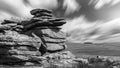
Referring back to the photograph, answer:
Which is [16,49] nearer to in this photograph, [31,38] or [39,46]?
[31,38]

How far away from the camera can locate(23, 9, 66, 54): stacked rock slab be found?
38594 millimetres

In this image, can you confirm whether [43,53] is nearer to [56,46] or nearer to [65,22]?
[56,46]

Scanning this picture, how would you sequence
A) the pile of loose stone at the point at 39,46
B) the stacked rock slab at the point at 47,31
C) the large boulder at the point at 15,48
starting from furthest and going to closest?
the stacked rock slab at the point at 47,31
the pile of loose stone at the point at 39,46
the large boulder at the point at 15,48

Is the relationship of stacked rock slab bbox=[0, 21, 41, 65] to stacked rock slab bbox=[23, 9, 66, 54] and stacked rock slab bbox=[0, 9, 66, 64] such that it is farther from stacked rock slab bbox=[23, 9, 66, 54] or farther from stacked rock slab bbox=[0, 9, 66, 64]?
stacked rock slab bbox=[23, 9, 66, 54]

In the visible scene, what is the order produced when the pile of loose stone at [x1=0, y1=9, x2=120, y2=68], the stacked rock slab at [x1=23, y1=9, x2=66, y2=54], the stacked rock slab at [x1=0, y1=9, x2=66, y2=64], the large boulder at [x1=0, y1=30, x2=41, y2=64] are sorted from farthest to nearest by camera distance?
1. the stacked rock slab at [x1=23, y1=9, x2=66, y2=54]
2. the stacked rock slab at [x1=0, y1=9, x2=66, y2=64]
3. the pile of loose stone at [x1=0, y1=9, x2=120, y2=68]
4. the large boulder at [x1=0, y1=30, x2=41, y2=64]

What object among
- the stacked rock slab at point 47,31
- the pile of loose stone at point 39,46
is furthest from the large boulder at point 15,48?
the stacked rock slab at point 47,31

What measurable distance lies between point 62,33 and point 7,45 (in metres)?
16.8

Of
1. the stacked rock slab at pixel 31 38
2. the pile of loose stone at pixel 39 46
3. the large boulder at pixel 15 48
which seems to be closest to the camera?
the large boulder at pixel 15 48

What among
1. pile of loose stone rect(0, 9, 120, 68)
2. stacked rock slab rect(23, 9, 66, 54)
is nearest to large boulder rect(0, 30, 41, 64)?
pile of loose stone rect(0, 9, 120, 68)

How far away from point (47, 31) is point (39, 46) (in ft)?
19.4

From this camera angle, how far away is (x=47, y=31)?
39750mm

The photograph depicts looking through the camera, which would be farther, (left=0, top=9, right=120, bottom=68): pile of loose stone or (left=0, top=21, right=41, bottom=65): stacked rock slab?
(left=0, top=9, right=120, bottom=68): pile of loose stone

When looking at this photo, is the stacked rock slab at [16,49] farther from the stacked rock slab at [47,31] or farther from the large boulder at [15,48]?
the stacked rock slab at [47,31]

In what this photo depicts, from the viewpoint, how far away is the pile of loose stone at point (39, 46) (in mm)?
31797
